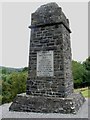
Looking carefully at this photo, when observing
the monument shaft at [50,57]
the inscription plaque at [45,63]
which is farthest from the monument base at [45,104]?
the inscription plaque at [45,63]

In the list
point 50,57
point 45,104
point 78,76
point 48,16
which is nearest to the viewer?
point 45,104

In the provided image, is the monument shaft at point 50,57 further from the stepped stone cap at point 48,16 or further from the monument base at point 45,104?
the monument base at point 45,104

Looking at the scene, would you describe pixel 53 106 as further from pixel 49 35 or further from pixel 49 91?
pixel 49 35

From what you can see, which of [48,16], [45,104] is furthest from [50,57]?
[45,104]

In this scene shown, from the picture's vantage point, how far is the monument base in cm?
795

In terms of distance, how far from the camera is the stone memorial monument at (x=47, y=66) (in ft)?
27.7

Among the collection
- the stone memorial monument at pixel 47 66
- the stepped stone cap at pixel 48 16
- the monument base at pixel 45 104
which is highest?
the stepped stone cap at pixel 48 16

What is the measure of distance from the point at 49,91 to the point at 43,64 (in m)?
1.10

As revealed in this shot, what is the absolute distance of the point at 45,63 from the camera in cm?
892

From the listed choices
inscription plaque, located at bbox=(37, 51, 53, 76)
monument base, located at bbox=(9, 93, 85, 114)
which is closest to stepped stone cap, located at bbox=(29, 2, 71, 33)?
inscription plaque, located at bbox=(37, 51, 53, 76)

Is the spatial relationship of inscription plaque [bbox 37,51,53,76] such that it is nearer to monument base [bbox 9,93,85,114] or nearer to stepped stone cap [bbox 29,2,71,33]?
monument base [bbox 9,93,85,114]

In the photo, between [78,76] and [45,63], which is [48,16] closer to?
[45,63]

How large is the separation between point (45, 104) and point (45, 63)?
1628 millimetres

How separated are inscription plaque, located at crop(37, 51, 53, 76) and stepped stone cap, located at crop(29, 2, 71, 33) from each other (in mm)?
1243
